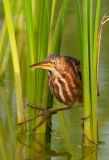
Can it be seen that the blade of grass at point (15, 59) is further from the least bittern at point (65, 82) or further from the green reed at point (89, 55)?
the green reed at point (89, 55)

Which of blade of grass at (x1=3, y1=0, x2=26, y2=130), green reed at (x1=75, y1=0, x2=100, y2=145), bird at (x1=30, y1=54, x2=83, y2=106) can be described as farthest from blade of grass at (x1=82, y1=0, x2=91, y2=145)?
blade of grass at (x1=3, y1=0, x2=26, y2=130)

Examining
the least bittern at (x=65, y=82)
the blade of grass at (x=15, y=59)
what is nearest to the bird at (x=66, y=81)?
the least bittern at (x=65, y=82)

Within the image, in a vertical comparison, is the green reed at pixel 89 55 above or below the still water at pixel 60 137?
above

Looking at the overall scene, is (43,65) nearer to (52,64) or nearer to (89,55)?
(52,64)

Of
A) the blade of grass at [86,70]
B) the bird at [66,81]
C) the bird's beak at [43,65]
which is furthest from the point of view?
the bird at [66,81]

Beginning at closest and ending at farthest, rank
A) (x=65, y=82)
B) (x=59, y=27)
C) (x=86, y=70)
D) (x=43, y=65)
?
(x=86, y=70) < (x=43, y=65) < (x=59, y=27) < (x=65, y=82)

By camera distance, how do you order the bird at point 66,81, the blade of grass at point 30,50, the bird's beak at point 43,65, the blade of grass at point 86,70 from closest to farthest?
1. the blade of grass at point 86,70
2. the bird's beak at point 43,65
3. the blade of grass at point 30,50
4. the bird at point 66,81

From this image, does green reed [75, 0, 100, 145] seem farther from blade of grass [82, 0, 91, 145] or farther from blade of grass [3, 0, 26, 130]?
blade of grass [3, 0, 26, 130]

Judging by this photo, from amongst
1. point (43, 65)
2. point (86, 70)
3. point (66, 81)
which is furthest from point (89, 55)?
point (66, 81)

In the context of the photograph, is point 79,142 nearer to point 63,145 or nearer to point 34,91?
point 63,145
